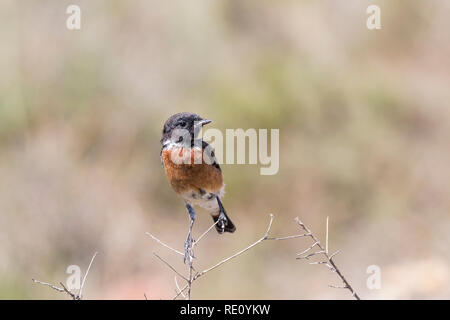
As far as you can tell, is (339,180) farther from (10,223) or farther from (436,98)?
(10,223)

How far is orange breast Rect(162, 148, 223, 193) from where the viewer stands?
5562 millimetres

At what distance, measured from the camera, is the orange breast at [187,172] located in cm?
556

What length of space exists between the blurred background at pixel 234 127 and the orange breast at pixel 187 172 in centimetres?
372

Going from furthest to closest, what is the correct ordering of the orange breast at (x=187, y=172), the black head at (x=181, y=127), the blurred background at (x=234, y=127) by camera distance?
the blurred background at (x=234, y=127) → the orange breast at (x=187, y=172) → the black head at (x=181, y=127)

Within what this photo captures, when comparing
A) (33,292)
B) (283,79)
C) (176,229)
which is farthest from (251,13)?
(33,292)

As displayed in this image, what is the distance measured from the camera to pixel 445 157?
33.5ft

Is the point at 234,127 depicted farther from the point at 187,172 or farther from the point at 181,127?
the point at 181,127

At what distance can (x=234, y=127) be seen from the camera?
9.88 meters

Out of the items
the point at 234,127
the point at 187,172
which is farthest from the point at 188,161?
the point at 234,127

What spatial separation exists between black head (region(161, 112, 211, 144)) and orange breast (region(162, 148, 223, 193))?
0.16 m

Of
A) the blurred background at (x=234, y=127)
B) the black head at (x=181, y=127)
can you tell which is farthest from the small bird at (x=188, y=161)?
the blurred background at (x=234, y=127)

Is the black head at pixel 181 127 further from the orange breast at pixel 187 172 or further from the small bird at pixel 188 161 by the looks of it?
the orange breast at pixel 187 172

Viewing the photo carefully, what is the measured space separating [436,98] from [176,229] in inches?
172

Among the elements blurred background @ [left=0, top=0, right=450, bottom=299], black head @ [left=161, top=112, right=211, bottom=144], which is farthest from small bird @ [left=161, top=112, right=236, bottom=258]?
blurred background @ [left=0, top=0, right=450, bottom=299]
